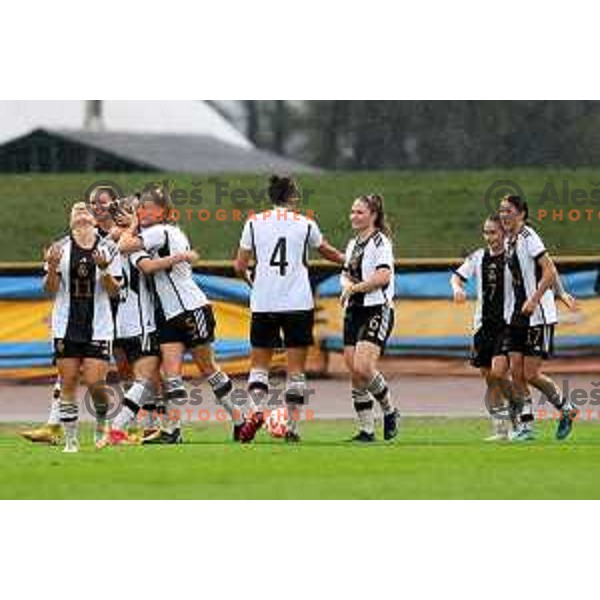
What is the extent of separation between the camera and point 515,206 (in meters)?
19.3

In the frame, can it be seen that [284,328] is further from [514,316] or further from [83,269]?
[83,269]

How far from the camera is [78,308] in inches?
692

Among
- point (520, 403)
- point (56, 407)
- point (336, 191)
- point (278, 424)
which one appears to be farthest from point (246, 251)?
point (336, 191)

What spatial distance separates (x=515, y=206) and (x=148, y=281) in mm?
3149

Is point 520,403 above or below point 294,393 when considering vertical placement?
below

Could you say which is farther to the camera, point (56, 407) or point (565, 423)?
point (565, 423)

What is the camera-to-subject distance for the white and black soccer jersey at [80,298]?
57.5 feet

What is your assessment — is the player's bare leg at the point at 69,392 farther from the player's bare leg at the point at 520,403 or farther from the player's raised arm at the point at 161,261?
the player's bare leg at the point at 520,403

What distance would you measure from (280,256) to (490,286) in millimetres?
2035

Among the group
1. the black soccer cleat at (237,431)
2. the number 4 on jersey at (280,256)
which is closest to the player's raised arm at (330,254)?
the number 4 on jersey at (280,256)

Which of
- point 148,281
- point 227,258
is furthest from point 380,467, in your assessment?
point 227,258


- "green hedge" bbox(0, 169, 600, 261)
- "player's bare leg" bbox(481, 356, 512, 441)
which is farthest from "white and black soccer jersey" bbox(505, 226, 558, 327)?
"green hedge" bbox(0, 169, 600, 261)

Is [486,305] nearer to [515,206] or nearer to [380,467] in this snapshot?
[515,206]

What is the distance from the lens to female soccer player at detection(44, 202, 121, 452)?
17484 mm
